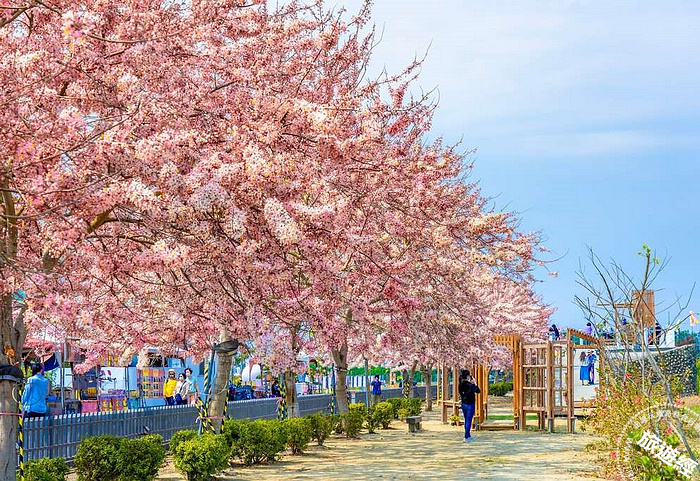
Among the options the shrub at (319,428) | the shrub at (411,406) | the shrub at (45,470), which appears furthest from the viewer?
the shrub at (411,406)

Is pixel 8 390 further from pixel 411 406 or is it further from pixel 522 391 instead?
pixel 411 406

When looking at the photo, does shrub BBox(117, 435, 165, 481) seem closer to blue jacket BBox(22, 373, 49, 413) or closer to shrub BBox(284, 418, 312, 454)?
blue jacket BBox(22, 373, 49, 413)

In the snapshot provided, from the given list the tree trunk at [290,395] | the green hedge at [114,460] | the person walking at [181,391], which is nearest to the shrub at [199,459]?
the green hedge at [114,460]

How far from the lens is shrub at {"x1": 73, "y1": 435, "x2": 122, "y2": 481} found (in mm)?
13672

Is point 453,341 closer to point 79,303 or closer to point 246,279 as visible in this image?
point 79,303

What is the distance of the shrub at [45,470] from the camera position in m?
12.2

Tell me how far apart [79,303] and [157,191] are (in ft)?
20.8

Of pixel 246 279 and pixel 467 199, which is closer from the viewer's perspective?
pixel 246 279

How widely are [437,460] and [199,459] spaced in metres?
6.08

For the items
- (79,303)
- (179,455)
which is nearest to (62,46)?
(79,303)

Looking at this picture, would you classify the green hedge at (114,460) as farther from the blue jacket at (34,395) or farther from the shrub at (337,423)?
the shrub at (337,423)

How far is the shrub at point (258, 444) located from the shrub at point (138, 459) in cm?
282

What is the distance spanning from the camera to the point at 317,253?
39.0ft

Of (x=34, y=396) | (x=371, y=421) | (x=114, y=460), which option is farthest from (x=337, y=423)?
(x=114, y=460)
